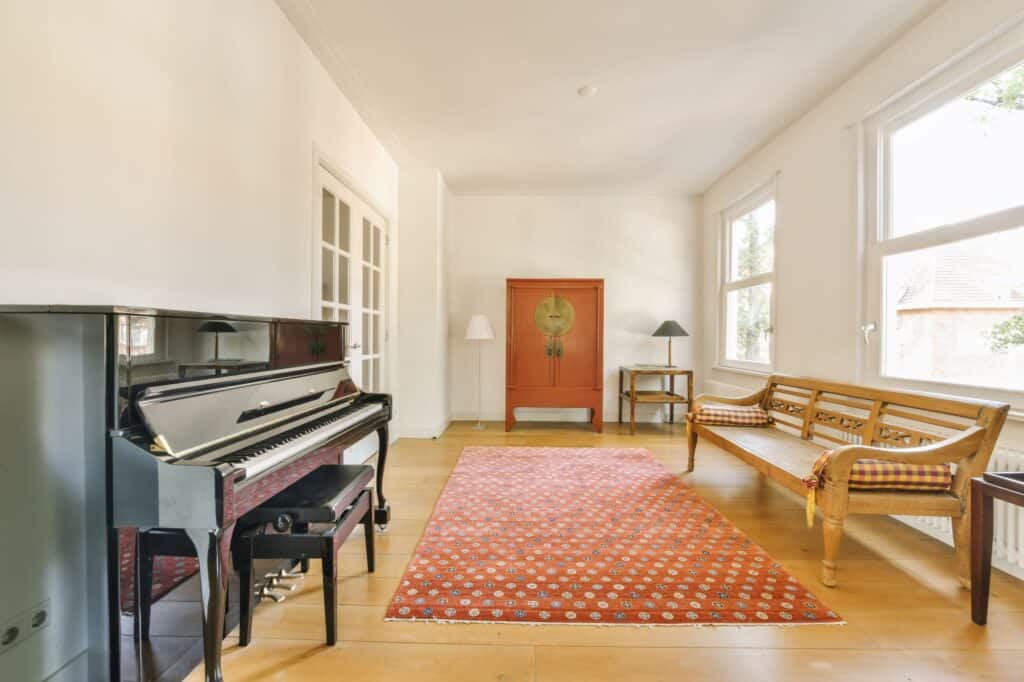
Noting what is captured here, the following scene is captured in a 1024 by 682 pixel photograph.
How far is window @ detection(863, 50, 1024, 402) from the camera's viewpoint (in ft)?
6.89

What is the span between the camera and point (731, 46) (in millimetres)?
2625

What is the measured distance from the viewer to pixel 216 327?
1.47 metres

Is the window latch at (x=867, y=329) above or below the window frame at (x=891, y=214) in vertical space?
below

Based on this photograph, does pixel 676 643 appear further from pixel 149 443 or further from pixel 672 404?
pixel 672 404

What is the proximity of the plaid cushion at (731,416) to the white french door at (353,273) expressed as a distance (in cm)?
260

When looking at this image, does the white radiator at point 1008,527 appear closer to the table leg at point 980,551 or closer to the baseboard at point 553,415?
the table leg at point 980,551

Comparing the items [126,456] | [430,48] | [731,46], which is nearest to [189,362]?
[126,456]

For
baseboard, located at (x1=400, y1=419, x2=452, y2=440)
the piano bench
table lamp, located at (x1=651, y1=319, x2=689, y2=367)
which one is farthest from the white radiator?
baseboard, located at (x1=400, y1=419, x2=452, y2=440)

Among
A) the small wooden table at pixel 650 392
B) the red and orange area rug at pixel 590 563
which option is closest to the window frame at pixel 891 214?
the red and orange area rug at pixel 590 563

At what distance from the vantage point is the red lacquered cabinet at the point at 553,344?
4.90m

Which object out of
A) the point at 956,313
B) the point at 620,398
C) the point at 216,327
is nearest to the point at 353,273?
the point at 216,327

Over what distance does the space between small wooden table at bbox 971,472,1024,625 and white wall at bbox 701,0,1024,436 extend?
0.65 metres

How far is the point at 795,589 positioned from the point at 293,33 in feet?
11.7

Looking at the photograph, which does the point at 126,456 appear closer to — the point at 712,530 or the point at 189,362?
the point at 189,362
